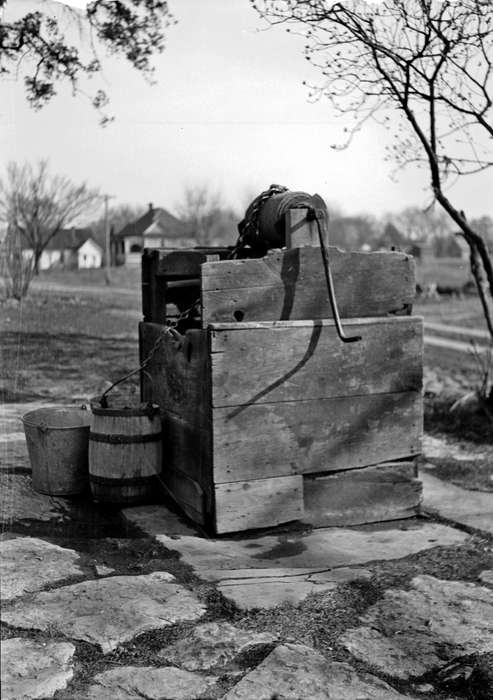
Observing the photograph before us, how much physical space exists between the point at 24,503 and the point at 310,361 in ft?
6.69

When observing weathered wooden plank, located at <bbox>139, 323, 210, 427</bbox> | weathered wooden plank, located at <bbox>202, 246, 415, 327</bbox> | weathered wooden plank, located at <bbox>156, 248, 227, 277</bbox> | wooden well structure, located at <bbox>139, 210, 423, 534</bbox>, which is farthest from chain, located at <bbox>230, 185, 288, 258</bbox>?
weathered wooden plank, located at <bbox>139, 323, 210, 427</bbox>

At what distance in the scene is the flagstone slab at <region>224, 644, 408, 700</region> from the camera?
276 centimetres

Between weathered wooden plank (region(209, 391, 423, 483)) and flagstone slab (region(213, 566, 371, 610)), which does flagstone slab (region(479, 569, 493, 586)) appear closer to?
flagstone slab (region(213, 566, 371, 610))

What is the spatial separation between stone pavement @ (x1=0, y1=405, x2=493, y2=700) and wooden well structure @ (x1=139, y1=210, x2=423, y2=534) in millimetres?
201

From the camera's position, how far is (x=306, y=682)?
2836 mm

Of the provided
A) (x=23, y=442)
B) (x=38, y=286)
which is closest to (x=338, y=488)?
(x=23, y=442)

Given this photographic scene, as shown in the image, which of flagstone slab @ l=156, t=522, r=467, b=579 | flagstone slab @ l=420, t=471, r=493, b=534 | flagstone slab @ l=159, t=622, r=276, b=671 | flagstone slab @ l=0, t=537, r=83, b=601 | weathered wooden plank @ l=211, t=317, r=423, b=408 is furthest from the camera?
flagstone slab @ l=420, t=471, r=493, b=534

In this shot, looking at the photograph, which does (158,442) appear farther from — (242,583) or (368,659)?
(368,659)

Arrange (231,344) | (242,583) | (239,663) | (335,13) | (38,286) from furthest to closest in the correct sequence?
(38,286) → (335,13) → (231,344) → (242,583) → (239,663)

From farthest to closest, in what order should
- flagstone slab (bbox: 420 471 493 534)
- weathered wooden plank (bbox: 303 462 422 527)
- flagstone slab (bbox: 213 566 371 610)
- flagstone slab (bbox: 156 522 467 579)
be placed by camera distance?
flagstone slab (bbox: 420 471 493 534)
weathered wooden plank (bbox: 303 462 422 527)
flagstone slab (bbox: 156 522 467 579)
flagstone slab (bbox: 213 566 371 610)

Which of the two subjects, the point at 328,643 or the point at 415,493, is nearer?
the point at 328,643

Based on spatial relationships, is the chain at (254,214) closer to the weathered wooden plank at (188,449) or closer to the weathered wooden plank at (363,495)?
the weathered wooden plank at (188,449)

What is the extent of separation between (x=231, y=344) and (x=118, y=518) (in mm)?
1399

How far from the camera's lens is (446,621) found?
11.6ft
